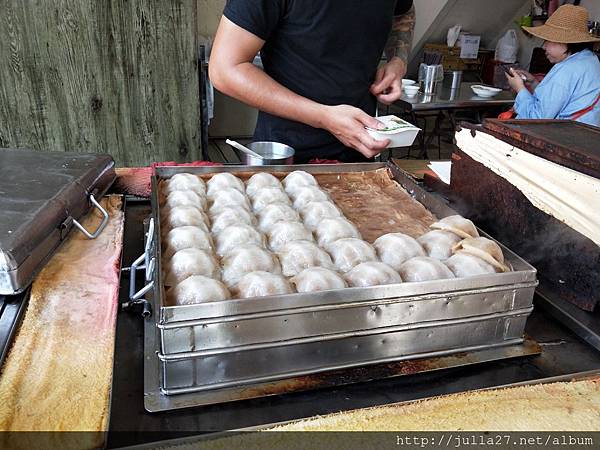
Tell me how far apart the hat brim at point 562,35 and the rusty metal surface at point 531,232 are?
9.12 ft

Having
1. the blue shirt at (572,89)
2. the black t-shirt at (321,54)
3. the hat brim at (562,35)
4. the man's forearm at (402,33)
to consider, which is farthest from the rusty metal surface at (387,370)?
the hat brim at (562,35)

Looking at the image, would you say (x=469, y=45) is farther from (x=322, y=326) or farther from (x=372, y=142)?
(x=322, y=326)

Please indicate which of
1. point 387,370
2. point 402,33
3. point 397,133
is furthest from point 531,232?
point 402,33

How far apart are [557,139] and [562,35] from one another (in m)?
3.07

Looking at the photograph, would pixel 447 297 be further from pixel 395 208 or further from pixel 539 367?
pixel 395 208

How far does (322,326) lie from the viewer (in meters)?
0.95

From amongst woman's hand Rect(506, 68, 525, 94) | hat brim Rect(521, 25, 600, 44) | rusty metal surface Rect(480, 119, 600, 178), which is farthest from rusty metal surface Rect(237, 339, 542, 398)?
woman's hand Rect(506, 68, 525, 94)

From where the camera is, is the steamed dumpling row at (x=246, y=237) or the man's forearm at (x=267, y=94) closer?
the steamed dumpling row at (x=246, y=237)

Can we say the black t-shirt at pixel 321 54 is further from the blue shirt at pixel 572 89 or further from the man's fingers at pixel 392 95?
the blue shirt at pixel 572 89

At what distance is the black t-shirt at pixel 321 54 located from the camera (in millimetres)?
2068

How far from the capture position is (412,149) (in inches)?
257

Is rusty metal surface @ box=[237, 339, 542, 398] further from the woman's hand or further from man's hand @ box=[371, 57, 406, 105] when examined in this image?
the woman's hand

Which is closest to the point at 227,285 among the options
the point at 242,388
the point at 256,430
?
the point at 242,388

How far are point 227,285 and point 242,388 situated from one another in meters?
0.23
